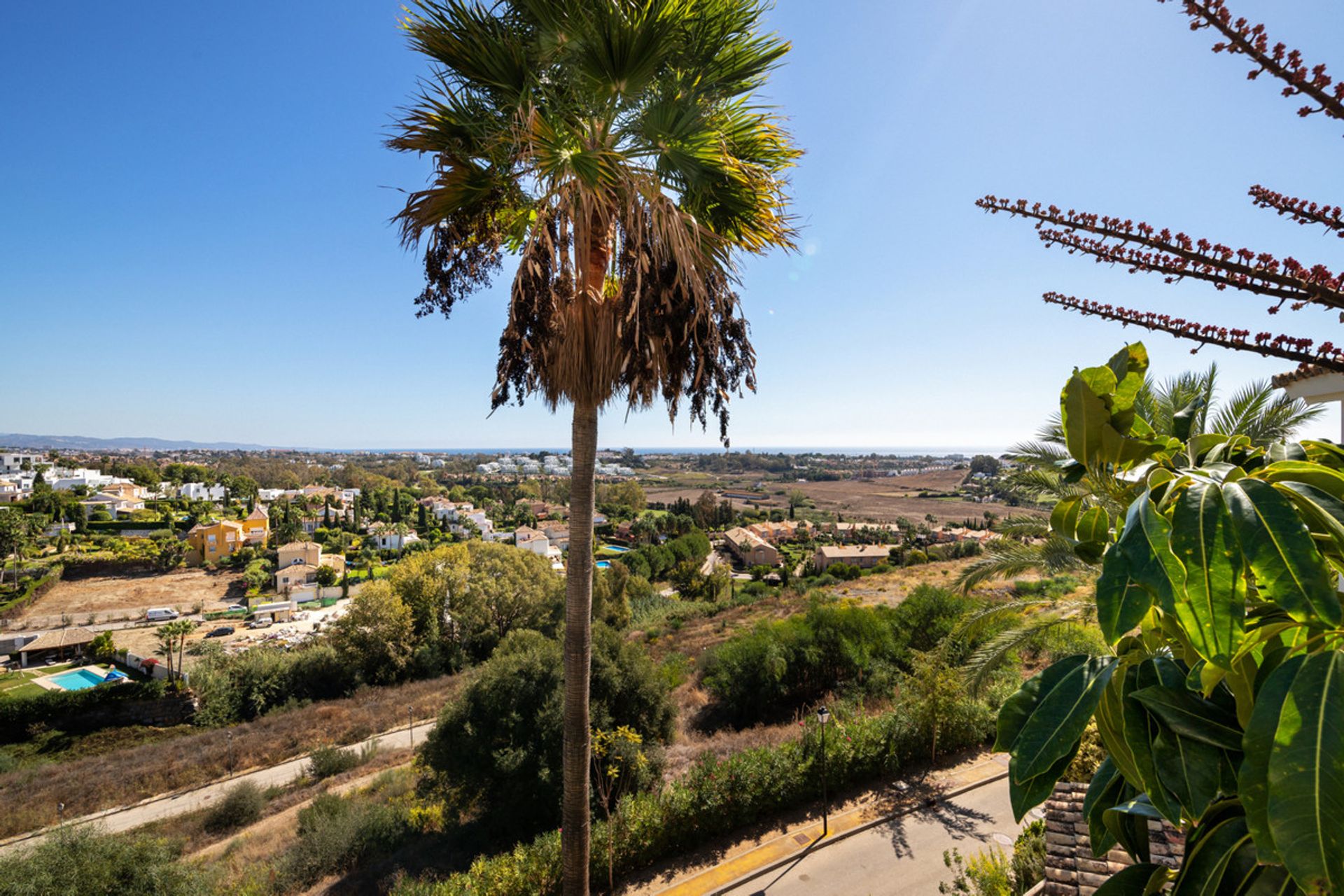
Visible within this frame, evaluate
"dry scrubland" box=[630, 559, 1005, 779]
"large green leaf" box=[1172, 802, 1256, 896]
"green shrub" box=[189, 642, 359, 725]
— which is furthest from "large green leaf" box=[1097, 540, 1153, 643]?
"green shrub" box=[189, 642, 359, 725]

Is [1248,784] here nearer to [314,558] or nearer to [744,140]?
[744,140]

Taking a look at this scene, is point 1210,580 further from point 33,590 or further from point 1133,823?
point 33,590

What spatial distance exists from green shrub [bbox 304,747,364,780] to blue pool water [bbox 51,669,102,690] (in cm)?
2264

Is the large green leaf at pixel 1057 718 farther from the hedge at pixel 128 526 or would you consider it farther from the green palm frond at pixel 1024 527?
the hedge at pixel 128 526

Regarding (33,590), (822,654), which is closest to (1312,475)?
(822,654)

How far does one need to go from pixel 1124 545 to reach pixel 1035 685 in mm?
390

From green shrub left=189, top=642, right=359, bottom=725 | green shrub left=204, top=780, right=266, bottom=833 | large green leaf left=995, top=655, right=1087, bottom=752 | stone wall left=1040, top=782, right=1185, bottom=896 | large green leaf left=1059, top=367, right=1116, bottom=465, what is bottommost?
green shrub left=189, top=642, right=359, bottom=725

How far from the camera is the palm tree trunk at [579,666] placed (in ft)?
12.0

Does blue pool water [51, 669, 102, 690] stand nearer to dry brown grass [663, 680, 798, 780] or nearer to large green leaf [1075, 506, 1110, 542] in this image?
dry brown grass [663, 680, 798, 780]

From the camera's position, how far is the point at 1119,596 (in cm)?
67

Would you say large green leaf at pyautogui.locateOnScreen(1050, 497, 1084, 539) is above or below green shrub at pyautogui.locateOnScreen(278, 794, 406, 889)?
above

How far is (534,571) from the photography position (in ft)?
88.5

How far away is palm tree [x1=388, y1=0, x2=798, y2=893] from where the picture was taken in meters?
3.03

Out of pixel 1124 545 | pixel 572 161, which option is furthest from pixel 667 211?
pixel 1124 545
